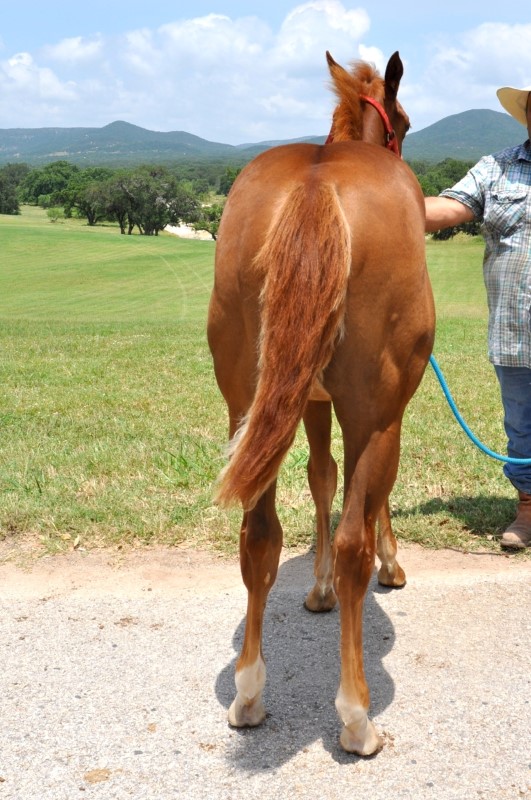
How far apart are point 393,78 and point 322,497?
2.03 meters

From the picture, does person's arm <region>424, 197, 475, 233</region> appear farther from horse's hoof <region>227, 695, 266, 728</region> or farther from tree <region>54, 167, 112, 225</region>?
tree <region>54, 167, 112, 225</region>

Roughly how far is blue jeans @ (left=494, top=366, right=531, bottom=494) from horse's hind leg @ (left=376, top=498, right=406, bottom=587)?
3.88ft

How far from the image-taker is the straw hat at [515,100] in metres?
4.09

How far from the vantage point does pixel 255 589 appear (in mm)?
2811

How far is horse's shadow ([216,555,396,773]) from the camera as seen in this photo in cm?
265

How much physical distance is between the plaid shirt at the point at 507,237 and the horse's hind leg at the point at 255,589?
215 centimetres

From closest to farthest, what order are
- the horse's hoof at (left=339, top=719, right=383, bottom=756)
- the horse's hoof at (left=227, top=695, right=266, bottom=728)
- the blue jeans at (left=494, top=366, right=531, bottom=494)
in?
the horse's hoof at (left=339, top=719, right=383, bottom=756) < the horse's hoof at (left=227, top=695, right=266, bottom=728) < the blue jeans at (left=494, top=366, right=531, bottom=494)

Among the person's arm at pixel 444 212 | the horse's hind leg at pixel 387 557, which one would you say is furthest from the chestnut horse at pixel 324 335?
the person's arm at pixel 444 212

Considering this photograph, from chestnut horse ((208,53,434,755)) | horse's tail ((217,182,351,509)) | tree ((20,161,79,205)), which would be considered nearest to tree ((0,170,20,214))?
tree ((20,161,79,205))

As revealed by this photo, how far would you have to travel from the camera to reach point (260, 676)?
277 centimetres

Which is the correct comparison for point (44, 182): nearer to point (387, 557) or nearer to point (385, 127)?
point (385, 127)

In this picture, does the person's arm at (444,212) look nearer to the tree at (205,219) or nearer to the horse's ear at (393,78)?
the horse's ear at (393,78)

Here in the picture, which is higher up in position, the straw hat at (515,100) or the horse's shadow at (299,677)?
the straw hat at (515,100)

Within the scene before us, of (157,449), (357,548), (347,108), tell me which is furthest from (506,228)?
(157,449)
